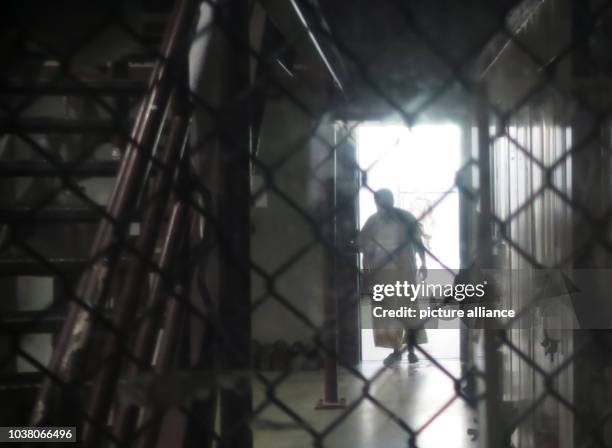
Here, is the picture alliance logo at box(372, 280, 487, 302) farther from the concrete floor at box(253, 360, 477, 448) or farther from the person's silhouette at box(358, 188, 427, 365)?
the concrete floor at box(253, 360, 477, 448)

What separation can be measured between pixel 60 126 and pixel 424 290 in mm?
879

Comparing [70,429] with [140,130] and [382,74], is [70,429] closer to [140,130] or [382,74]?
[140,130]

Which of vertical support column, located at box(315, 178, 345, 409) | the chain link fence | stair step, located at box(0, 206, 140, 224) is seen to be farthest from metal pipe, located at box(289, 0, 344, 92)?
stair step, located at box(0, 206, 140, 224)

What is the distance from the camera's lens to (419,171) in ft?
2.82

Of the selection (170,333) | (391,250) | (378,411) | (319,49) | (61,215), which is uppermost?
(319,49)

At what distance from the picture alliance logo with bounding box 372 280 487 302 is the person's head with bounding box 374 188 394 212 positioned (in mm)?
126

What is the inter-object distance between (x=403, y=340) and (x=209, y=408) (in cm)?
31

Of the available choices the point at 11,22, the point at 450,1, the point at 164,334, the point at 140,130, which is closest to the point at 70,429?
the point at 164,334

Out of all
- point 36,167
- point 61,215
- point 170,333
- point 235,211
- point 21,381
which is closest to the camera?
point 235,211

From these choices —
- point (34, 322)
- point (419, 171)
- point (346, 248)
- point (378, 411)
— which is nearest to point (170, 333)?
point (34, 322)

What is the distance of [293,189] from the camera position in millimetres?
1003

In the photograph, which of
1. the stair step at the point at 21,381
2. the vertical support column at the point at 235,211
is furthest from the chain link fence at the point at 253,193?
the stair step at the point at 21,381

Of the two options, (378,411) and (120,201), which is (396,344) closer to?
(120,201)

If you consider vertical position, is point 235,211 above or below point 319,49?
below
